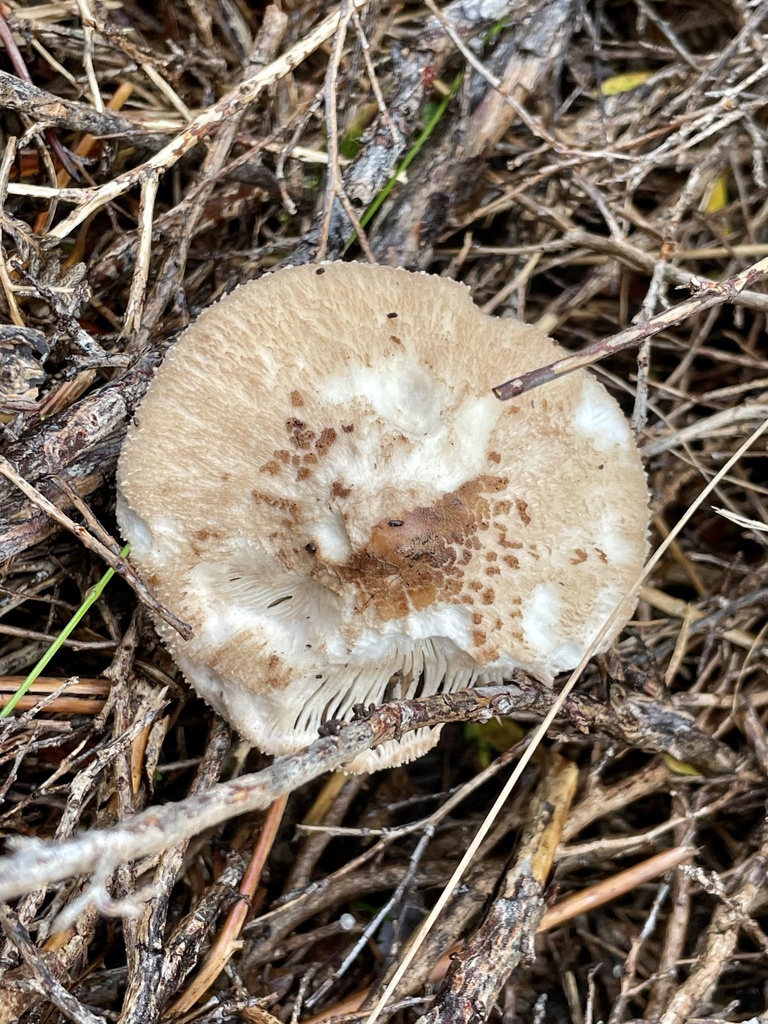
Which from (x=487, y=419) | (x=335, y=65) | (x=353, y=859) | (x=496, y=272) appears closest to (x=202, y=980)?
(x=353, y=859)

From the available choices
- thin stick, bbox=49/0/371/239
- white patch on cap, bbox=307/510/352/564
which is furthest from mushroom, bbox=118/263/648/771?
thin stick, bbox=49/0/371/239

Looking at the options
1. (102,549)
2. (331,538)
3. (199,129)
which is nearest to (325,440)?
(331,538)

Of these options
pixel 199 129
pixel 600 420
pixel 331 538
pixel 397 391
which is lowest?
pixel 600 420

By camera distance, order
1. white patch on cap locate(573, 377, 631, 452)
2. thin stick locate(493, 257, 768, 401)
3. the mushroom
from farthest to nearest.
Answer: white patch on cap locate(573, 377, 631, 452)
the mushroom
thin stick locate(493, 257, 768, 401)

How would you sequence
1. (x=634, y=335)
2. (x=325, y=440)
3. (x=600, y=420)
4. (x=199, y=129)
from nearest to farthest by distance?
(x=634, y=335) → (x=325, y=440) → (x=600, y=420) → (x=199, y=129)

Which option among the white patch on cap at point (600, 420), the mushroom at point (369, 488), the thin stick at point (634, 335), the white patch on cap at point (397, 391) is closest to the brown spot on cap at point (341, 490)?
the mushroom at point (369, 488)

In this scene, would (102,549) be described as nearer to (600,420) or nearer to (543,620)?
(543,620)

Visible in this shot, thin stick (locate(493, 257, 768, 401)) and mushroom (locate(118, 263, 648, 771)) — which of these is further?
mushroom (locate(118, 263, 648, 771))

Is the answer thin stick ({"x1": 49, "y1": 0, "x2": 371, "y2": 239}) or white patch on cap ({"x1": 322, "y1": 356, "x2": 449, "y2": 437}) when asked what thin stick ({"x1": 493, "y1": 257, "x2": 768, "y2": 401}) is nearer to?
white patch on cap ({"x1": 322, "y1": 356, "x2": 449, "y2": 437})
